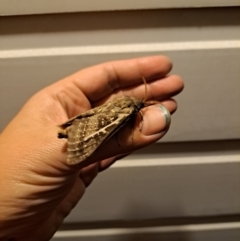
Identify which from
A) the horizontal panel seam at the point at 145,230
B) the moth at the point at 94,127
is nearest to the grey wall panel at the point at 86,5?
the moth at the point at 94,127

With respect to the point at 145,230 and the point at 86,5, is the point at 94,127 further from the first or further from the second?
the point at 145,230

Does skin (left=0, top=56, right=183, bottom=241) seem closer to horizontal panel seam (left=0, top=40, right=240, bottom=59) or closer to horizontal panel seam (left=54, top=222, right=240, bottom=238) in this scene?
horizontal panel seam (left=0, top=40, right=240, bottom=59)

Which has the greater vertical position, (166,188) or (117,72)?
(117,72)

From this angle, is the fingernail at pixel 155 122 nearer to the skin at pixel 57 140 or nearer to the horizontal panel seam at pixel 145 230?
the skin at pixel 57 140

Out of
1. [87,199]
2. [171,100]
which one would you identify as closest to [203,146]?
[171,100]

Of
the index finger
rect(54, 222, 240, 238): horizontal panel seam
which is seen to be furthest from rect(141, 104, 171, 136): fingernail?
rect(54, 222, 240, 238): horizontal panel seam

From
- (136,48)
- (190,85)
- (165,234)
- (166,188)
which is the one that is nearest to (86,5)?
(136,48)
